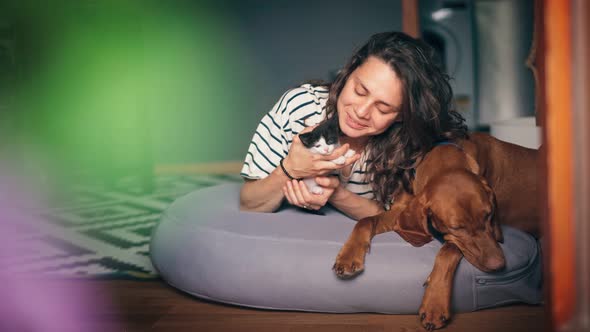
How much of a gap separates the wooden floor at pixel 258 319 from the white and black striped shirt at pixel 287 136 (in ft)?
1.65

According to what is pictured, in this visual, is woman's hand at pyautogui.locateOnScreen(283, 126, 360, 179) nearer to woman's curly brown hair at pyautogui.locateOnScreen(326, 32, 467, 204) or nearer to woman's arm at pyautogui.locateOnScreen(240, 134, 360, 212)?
woman's arm at pyautogui.locateOnScreen(240, 134, 360, 212)

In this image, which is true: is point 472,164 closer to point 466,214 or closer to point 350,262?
point 466,214

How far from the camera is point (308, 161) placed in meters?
1.78

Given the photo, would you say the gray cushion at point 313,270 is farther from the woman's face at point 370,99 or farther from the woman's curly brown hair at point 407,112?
the woman's face at point 370,99

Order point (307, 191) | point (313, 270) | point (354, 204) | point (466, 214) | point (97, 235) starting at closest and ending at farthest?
point (466, 214), point (313, 270), point (307, 191), point (354, 204), point (97, 235)

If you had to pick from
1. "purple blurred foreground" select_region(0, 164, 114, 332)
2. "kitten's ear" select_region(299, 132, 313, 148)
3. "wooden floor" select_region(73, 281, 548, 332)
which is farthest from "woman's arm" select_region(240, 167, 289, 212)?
"purple blurred foreground" select_region(0, 164, 114, 332)

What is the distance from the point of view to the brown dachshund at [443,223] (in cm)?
158

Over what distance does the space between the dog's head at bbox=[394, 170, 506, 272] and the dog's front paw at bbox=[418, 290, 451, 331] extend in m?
0.16

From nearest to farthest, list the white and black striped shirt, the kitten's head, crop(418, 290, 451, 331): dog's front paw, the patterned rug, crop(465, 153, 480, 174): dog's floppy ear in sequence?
crop(418, 290, 451, 331): dog's front paw → the kitten's head → crop(465, 153, 480, 174): dog's floppy ear → the white and black striped shirt → the patterned rug

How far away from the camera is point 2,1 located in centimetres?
403

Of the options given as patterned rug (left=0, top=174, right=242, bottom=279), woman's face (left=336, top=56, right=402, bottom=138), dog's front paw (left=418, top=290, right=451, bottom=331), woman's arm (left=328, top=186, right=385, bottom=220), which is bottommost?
patterned rug (left=0, top=174, right=242, bottom=279)

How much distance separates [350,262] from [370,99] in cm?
49

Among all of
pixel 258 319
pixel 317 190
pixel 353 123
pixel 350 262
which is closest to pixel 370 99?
Result: pixel 353 123

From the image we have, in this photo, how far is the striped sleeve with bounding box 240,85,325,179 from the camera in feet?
6.57
